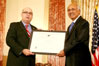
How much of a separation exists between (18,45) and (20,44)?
0.26 feet

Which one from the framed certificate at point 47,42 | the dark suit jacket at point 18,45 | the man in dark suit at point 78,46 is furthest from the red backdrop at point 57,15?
the man in dark suit at point 78,46

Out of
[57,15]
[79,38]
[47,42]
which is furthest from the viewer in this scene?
[57,15]

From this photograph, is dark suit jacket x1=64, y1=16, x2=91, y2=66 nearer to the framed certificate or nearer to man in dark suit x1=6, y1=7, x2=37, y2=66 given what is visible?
the framed certificate

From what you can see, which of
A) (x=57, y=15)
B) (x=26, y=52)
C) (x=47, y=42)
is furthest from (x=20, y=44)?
(x=57, y=15)

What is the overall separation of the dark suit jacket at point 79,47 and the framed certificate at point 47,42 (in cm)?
39

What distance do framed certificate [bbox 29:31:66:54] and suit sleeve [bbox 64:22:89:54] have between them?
385mm

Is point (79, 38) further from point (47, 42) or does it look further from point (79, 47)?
point (47, 42)

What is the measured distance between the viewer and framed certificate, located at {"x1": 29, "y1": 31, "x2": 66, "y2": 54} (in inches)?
119

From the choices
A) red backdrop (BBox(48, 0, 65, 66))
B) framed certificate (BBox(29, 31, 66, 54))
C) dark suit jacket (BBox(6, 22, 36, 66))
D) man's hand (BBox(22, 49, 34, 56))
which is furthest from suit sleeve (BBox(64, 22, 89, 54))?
red backdrop (BBox(48, 0, 65, 66))

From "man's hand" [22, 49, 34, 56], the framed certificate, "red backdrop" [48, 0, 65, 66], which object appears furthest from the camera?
"red backdrop" [48, 0, 65, 66]

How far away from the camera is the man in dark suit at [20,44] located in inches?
116

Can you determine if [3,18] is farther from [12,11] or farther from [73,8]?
[73,8]

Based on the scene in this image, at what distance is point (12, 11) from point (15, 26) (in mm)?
2254

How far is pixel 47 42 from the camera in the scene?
3.15 meters
